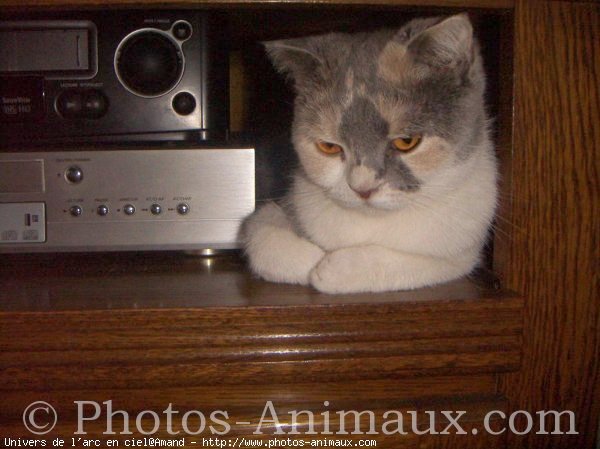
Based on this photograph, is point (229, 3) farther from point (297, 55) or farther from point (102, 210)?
point (102, 210)

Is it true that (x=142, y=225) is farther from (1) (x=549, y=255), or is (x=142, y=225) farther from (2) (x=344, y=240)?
(1) (x=549, y=255)

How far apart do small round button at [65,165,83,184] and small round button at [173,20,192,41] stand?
0.91 feet

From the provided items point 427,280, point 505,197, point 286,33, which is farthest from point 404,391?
point 286,33

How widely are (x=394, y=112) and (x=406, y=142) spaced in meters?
0.04

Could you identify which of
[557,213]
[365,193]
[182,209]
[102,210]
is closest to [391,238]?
[365,193]

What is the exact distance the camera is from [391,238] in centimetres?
81

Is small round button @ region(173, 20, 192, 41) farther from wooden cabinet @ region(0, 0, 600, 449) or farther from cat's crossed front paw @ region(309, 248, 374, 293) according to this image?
cat's crossed front paw @ region(309, 248, 374, 293)

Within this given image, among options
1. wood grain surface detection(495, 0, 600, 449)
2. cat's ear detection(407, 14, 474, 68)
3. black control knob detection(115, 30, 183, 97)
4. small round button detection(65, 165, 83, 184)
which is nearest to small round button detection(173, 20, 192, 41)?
black control knob detection(115, 30, 183, 97)

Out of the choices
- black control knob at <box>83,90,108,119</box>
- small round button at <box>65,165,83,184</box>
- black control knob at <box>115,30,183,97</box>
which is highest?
black control knob at <box>115,30,183,97</box>

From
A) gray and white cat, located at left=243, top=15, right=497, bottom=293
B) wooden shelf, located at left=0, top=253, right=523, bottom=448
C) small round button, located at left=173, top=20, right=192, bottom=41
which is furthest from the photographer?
small round button, located at left=173, top=20, right=192, bottom=41

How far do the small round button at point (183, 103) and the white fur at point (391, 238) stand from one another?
0.27 m

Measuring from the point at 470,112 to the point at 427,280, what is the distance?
250 mm

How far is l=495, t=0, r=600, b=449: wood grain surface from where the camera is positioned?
0.68 metres

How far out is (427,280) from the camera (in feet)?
2.55
